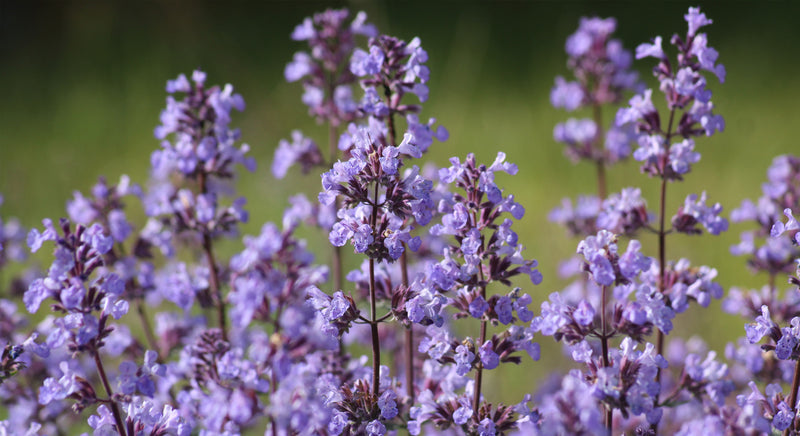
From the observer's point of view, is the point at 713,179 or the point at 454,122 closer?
the point at 713,179

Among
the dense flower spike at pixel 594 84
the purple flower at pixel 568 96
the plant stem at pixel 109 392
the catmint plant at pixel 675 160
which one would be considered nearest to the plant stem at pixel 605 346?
the catmint plant at pixel 675 160

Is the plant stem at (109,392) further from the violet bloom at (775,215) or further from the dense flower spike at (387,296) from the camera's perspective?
the violet bloom at (775,215)

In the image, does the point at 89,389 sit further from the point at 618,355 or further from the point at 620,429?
the point at 620,429

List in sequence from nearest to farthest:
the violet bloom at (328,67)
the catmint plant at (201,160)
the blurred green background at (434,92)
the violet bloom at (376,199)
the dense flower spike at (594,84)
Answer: the violet bloom at (376,199)
the catmint plant at (201,160)
the violet bloom at (328,67)
the dense flower spike at (594,84)
the blurred green background at (434,92)

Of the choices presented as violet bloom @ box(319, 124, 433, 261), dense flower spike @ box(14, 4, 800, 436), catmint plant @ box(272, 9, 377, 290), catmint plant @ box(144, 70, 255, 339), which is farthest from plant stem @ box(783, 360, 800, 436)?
catmint plant @ box(144, 70, 255, 339)

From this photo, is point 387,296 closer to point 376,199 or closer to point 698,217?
point 376,199

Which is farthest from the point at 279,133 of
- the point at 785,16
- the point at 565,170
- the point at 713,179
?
the point at 785,16

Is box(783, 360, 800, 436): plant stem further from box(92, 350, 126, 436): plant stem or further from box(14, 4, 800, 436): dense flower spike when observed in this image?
box(92, 350, 126, 436): plant stem

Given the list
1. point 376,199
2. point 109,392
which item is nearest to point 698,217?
point 376,199
